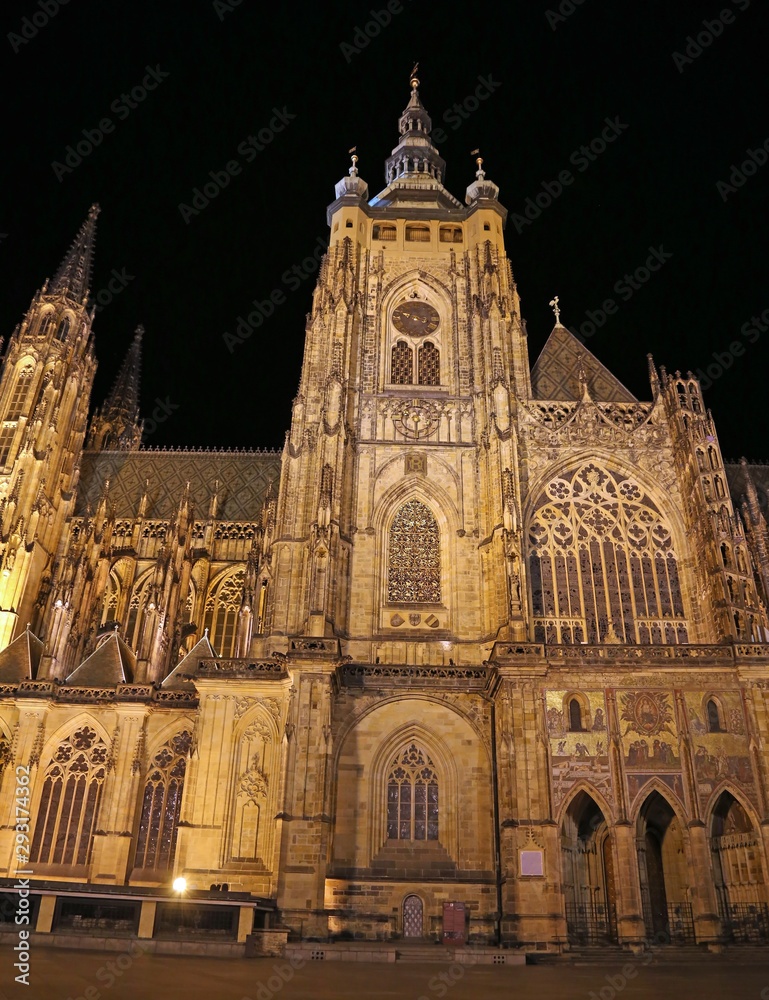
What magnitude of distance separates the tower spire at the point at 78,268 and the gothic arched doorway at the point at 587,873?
38.4 metres

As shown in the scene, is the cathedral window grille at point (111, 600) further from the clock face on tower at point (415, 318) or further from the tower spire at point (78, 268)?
the clock face on tower at point (415, 318)

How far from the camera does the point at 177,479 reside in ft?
147

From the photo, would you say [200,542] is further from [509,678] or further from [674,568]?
[674,568]

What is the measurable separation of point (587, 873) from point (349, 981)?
45.8 ft

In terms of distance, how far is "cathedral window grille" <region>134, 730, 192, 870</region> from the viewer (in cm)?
2806

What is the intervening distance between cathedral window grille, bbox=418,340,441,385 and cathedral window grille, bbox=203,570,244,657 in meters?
13.3

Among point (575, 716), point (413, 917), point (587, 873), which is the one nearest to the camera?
point (413, 917)

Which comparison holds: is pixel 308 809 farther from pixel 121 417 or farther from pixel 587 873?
pixel 121 417

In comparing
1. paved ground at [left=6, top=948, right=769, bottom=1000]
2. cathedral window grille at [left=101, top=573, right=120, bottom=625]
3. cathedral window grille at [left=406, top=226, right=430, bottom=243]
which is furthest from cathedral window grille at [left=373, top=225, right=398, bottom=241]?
paved ground at [left=6, top=948, right=769, bottom=1000]

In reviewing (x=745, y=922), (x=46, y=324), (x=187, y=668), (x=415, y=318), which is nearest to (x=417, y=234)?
(x=415, y=318)

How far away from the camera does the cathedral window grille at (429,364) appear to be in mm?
34906

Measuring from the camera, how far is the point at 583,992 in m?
14.0

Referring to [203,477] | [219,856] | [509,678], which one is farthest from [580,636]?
[203,477]

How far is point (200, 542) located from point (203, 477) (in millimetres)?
6608
